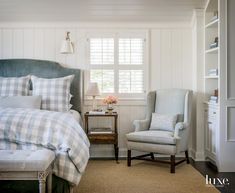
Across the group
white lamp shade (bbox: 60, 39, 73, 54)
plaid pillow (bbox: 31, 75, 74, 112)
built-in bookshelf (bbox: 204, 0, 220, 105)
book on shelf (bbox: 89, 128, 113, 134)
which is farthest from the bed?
built-in bookshelf (bbox: 204, 0, 220, 105)

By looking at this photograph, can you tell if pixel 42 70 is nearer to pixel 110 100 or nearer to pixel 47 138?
pixel 110 100

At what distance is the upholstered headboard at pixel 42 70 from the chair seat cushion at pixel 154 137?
3.88ft

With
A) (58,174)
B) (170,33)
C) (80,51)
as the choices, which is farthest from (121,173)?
(170,33)

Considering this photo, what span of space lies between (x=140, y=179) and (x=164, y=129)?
106 centimetres

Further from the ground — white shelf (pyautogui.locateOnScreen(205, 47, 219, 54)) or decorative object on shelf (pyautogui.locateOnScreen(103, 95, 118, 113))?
white shelf (pyautogui.locateOnScreen(205, 47, 219, 54))

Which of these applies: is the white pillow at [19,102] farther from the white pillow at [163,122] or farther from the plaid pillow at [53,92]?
the white pillow at [163,122]

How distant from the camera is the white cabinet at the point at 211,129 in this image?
175 inches

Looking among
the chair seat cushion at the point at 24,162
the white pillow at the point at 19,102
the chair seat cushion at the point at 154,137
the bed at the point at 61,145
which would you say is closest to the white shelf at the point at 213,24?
the chair seat cushion at the point at 154,137

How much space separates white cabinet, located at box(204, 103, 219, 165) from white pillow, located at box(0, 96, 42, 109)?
2509 millimetres

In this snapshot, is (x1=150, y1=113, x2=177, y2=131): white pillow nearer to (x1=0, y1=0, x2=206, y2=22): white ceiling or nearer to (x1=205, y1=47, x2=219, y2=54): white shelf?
(x1=205, y1=47, x2=219, y2=54): white shelf

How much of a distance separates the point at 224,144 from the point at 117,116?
1663mm

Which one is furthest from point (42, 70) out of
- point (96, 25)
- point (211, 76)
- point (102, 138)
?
point (211, 76)

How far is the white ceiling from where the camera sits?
4.82 meters

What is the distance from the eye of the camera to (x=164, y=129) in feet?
15.6
